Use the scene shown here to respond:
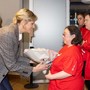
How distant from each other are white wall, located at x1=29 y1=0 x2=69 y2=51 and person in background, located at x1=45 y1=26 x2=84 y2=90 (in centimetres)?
219

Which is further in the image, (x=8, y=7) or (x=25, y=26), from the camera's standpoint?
(x=8, y=7)

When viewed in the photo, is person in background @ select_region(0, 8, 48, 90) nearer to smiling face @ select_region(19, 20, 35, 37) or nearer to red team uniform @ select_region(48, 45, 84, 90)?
smiling face @ select_region(19, 20, 35, 37)

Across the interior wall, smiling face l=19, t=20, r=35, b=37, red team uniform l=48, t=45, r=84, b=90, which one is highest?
the interior wall

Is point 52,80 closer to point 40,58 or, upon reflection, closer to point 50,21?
point 40,58

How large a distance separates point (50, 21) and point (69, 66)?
2.39m

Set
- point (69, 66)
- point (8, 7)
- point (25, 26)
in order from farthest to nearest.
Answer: point (8, 7) → point (25, 26) → point (69, 66)

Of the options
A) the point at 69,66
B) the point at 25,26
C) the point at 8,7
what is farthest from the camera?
the point at 8,7

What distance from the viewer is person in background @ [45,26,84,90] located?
1.78m

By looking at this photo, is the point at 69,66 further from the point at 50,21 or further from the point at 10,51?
the point at 50,21

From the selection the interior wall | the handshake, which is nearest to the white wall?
the interior wall

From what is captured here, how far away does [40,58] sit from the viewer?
1.92m

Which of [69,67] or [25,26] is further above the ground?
[25,26]

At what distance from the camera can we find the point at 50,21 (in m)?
4.07

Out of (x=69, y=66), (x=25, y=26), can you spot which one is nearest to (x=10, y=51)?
(x=25, y=26)
